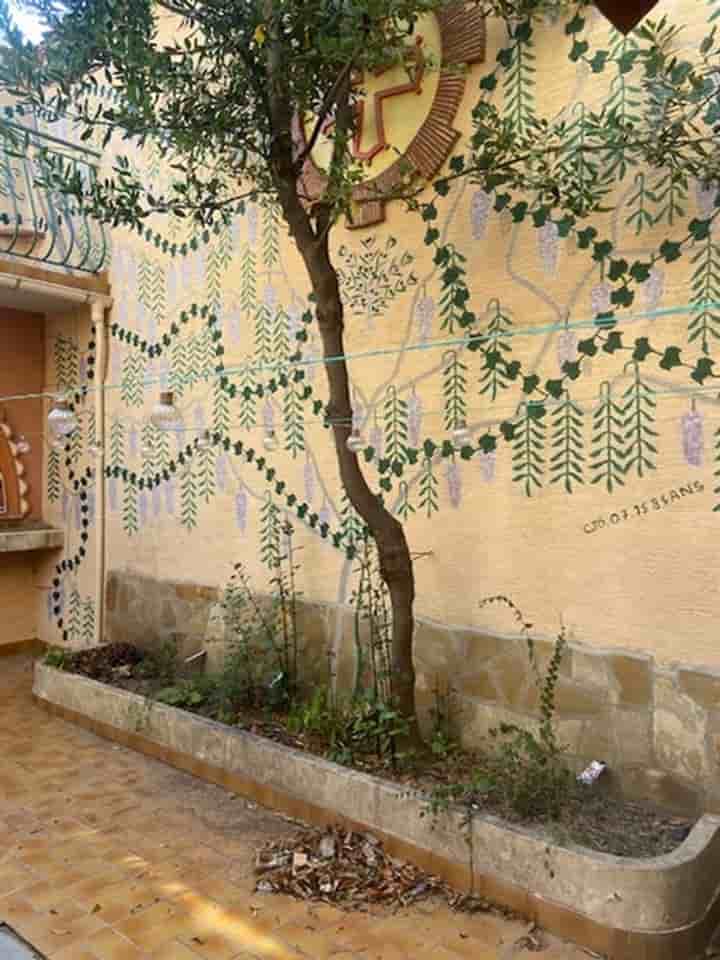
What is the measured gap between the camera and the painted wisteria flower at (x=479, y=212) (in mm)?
3578

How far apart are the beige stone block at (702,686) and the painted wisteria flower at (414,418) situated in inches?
65.3

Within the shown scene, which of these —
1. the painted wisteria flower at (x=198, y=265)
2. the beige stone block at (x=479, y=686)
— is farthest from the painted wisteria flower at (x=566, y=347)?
the painted wisteria flower at (x=198, y=265)

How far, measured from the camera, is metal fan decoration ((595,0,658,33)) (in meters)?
1.93

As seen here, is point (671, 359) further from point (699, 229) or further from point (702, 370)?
point (699, 229)

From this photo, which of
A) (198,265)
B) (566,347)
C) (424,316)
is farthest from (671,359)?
(198,265)

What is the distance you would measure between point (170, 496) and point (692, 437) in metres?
3.62

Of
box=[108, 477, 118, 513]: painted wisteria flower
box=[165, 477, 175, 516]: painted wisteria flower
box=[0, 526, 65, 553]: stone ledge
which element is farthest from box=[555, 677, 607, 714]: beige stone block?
box=[0, 526, 65, 553]: stone ledge

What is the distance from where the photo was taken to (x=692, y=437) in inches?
116

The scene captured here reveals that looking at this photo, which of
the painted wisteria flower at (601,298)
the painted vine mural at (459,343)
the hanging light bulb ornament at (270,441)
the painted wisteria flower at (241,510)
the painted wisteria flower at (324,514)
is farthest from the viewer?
the painted wisteria flower at (241,510)

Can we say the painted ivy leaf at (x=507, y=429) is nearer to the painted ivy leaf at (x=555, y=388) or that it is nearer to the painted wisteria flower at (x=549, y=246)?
the painted ivy leaf at (x=555, y=388)

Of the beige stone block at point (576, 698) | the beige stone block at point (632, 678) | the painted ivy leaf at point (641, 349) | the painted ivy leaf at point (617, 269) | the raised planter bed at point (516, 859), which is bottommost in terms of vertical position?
the raised planter bed at point (516, 859)

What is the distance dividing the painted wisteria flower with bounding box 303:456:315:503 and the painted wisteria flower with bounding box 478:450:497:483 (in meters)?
1.18

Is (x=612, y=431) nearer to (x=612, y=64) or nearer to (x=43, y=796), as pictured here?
(x=612, y=64)

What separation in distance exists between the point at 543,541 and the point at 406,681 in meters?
0.90
